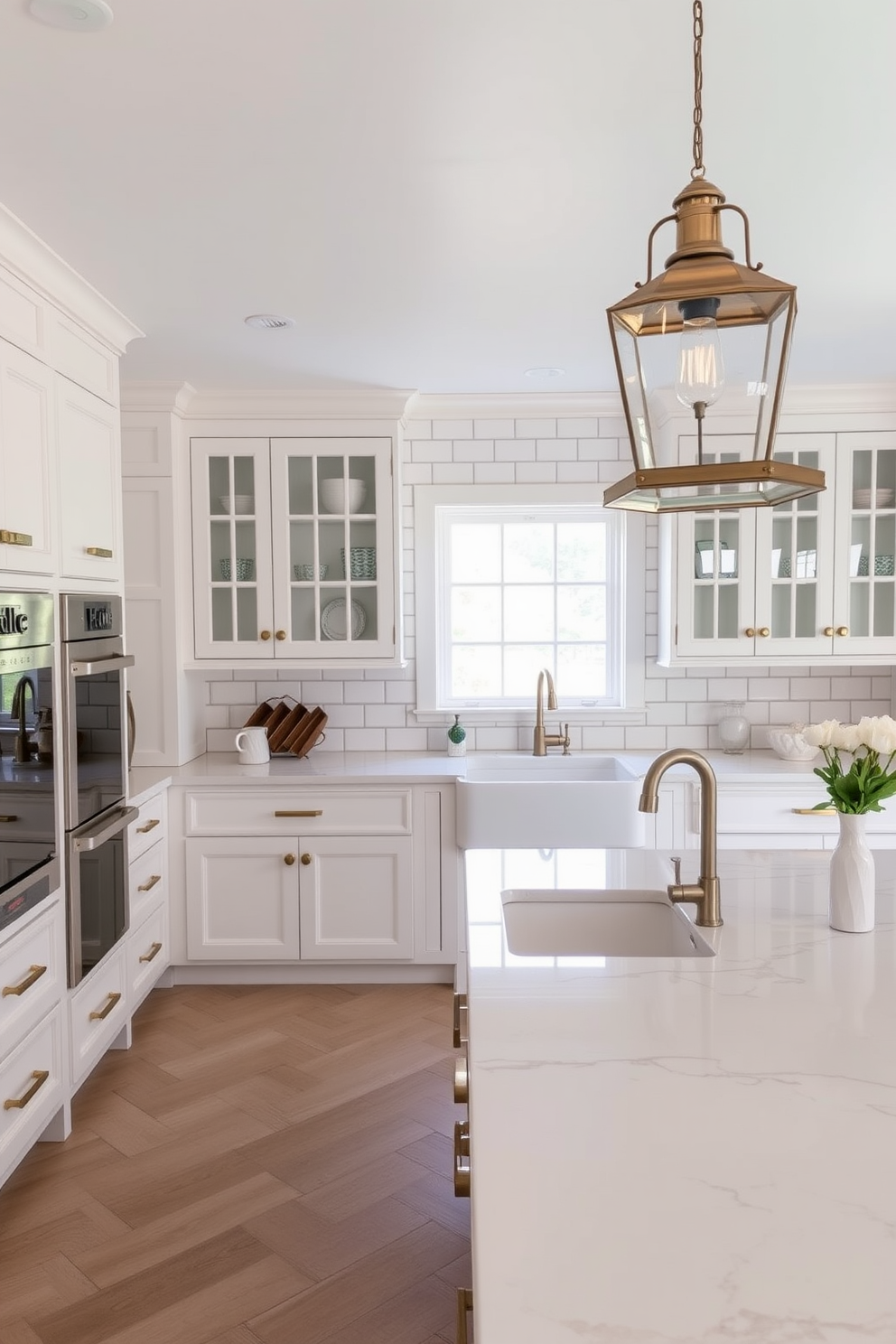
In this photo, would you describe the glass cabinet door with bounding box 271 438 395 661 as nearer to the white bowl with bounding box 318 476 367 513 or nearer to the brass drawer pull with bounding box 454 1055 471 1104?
the white bowl with bounding box 318 476 367 513

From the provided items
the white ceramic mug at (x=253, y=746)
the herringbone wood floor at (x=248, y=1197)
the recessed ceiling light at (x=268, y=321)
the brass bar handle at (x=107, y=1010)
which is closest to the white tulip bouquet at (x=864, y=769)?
the herringbone wood floor at (x=248, y=1197)

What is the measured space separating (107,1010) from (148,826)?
0.71 metres

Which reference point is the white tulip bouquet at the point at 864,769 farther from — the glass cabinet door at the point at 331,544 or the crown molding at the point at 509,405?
the crown molding at the point at 509,405

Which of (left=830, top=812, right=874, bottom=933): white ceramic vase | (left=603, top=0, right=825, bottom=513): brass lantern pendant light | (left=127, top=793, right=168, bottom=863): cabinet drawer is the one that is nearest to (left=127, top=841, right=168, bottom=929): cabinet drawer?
(left=127, top=793, right=168, bottom=863): cabinet drawer

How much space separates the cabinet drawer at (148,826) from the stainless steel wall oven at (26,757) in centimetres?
74

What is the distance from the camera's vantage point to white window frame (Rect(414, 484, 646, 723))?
14.9ft

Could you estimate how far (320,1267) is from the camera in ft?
7.56

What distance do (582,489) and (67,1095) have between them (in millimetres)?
3117

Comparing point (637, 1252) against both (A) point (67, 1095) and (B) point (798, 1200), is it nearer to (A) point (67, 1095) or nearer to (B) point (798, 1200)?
(B) point (798, 1200)

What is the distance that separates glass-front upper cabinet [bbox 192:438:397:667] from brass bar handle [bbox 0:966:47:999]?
1.86 meters

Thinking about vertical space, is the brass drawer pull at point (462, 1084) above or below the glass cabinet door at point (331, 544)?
below

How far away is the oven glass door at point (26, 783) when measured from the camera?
243cm

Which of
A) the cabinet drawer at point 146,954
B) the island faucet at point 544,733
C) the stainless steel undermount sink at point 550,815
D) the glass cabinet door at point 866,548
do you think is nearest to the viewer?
the cabinet drawer at point 146,954

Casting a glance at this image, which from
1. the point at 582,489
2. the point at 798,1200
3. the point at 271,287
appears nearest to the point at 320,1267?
the point at 798,1200
